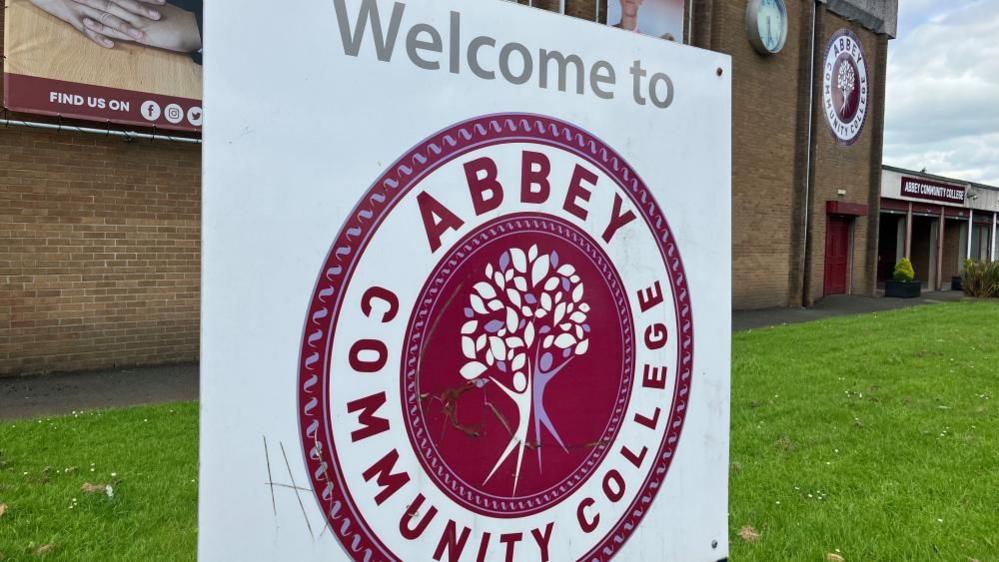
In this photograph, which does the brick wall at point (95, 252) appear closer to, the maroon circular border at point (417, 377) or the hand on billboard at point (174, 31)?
the hand on billboard at point (174, 31)

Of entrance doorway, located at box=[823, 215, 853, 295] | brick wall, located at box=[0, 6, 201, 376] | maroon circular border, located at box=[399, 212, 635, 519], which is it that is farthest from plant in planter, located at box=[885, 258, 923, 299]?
maroon circular border, located at box=[399, 212, 635, 519]

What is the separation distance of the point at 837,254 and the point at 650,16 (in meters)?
10.1

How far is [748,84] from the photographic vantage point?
49.6 ft

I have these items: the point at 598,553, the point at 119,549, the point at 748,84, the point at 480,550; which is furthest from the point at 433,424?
the point at 748,84

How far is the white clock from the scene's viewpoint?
579 inches

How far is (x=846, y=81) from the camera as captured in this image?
18.2m

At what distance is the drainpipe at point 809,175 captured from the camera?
54.0ft

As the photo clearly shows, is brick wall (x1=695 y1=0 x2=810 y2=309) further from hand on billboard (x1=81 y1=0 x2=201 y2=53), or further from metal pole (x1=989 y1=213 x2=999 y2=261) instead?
metal pole (x1=989 y1=213 x2=999 y2=261)

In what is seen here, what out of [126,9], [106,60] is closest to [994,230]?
[126,9]

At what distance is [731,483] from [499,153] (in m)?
3.36

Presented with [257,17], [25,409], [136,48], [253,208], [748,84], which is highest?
[748,84]

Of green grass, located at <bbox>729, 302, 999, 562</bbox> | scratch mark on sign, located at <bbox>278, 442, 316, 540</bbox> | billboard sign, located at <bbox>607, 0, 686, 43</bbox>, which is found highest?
billboard sign, located at <bbox>607, 0, 686, 43</bbox>

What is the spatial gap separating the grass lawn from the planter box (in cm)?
1390

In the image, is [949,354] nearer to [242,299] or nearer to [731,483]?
[731,483]
